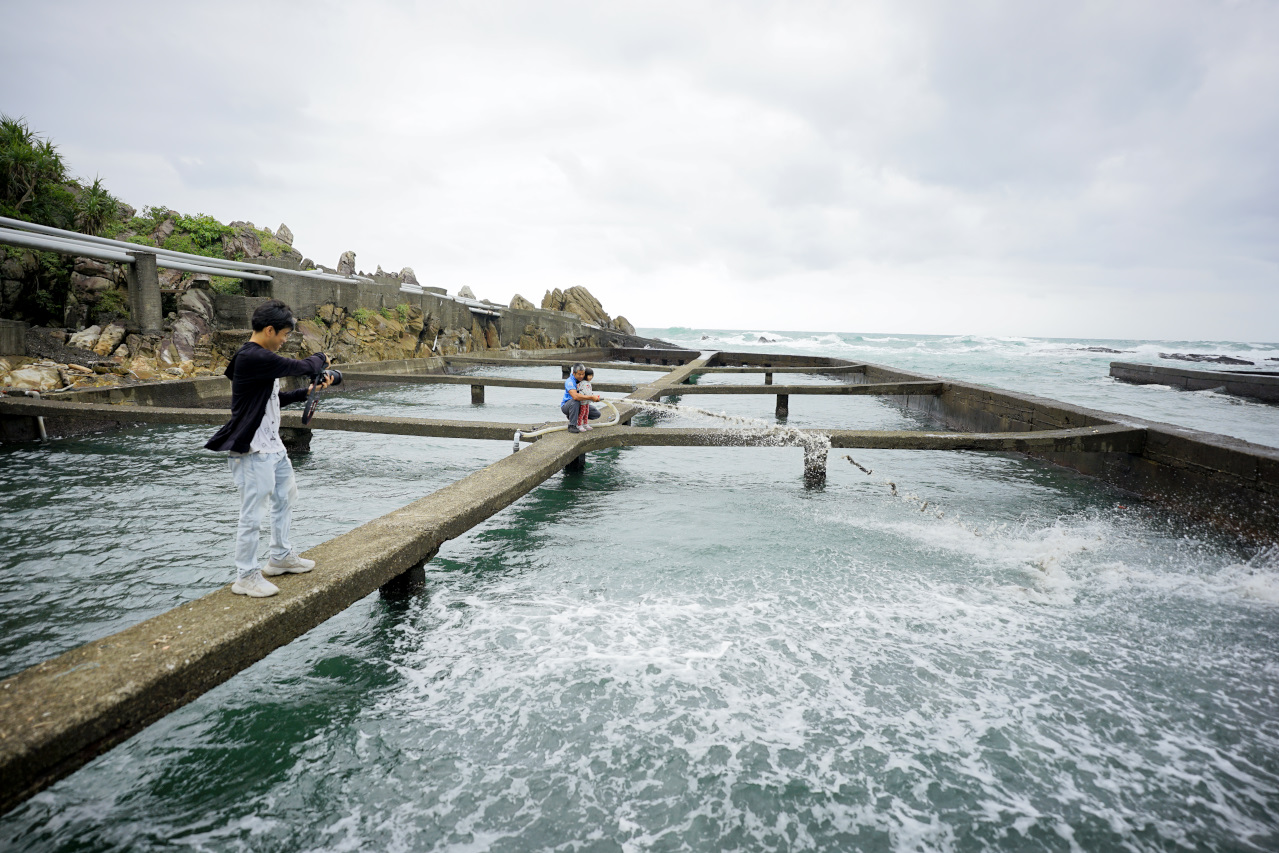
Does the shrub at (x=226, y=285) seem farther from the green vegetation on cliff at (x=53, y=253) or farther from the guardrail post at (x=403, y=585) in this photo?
the guardrail post at (x=403, y=585)

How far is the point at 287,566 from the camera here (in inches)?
119

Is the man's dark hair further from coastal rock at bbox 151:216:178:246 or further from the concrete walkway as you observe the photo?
coastal rock at bbox 151:216:178:246

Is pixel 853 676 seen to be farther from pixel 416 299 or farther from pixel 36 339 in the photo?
pixel 416 299

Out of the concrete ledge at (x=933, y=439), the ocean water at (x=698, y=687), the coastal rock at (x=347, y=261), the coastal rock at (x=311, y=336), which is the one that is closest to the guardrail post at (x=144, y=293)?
the coastal rock at (x=311, y=336)

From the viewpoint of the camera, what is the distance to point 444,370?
20.1m

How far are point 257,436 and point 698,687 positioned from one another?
96.5 inches

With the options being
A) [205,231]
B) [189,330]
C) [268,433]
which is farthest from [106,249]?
[268,433]

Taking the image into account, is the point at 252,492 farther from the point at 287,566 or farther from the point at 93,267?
the point at 93,267

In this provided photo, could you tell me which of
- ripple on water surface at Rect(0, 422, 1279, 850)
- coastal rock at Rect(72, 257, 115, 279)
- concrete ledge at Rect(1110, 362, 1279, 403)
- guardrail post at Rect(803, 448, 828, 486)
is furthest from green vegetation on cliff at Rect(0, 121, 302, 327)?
concrete ledge at Rect(1110, 362, 1279, 403)

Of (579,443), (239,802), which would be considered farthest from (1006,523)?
(239,802)

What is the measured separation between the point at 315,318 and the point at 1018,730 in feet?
59.7

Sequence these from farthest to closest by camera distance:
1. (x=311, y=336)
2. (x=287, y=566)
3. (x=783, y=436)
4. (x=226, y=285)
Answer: (x=311, y=336) → (x=226, y=285) → (x=783, y=436) → (x=287, y=566)

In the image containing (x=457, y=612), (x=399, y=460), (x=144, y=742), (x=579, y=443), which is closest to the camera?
(x=144, y=742)

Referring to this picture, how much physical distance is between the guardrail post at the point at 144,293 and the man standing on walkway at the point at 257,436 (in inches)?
492
